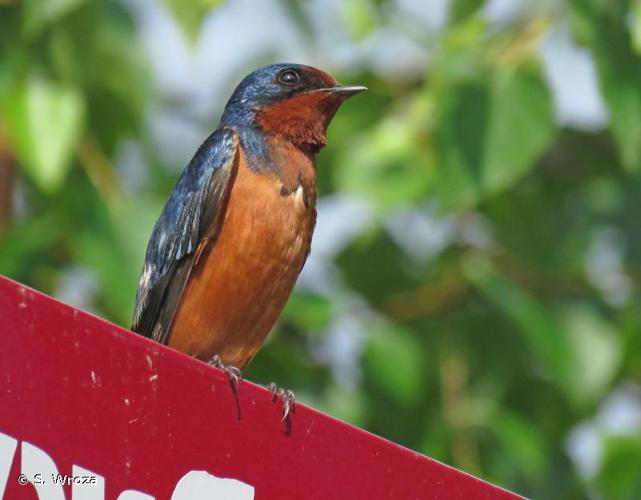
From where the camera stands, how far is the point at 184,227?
3.51 meters

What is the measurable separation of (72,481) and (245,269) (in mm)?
1208

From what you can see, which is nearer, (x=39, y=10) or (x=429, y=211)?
(x=39, y=10)

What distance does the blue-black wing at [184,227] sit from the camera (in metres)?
3.43

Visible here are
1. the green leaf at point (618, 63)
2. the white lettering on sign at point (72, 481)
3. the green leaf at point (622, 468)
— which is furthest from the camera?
the green leaf at point (622, 468)

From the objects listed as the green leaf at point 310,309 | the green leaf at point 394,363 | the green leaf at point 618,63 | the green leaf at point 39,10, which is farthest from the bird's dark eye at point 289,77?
the green leaf at point 394,363

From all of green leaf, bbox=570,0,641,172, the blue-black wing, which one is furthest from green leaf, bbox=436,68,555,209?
the blue-black wing

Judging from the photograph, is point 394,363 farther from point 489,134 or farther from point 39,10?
point 39,10

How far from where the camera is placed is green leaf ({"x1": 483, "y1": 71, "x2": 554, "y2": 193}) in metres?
3.70

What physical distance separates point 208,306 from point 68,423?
3.96 ft

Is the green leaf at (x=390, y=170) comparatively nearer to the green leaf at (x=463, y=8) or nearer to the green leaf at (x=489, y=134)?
the green leaf at (x=489, y=134)

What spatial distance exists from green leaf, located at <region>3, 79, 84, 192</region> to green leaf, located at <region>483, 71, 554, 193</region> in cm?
108

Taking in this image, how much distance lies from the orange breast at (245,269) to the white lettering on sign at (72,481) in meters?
1.06

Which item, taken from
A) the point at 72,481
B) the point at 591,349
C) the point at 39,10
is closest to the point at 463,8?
the point at 39,10

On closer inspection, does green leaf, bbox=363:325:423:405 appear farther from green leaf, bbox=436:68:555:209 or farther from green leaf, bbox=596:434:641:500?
green leaf, bbox=436:68:555:209
